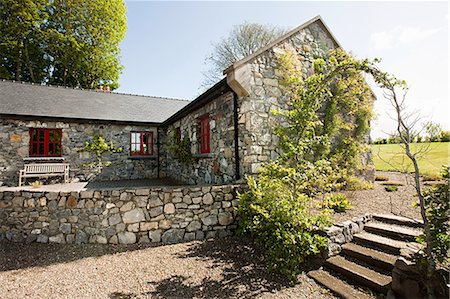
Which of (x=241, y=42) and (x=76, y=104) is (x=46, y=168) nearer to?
(x=76, y=104)

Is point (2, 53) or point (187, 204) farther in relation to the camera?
point (2, 53)

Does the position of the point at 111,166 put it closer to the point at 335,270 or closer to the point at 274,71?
the point at 274,71

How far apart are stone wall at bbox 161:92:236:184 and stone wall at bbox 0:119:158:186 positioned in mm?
3882

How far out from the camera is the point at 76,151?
394 inches

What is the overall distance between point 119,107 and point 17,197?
8.12 metres

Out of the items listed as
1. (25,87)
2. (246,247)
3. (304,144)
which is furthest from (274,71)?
(25,87)

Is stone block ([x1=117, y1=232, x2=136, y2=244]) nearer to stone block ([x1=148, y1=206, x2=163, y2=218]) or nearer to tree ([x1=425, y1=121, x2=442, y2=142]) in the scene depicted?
stone block ([x1=148, y1=206, x2=163, y2=218])

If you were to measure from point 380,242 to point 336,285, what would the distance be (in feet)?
3.70

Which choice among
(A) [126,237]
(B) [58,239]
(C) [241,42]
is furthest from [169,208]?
(C) [241,42]

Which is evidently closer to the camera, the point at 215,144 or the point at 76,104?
the point at 215,144

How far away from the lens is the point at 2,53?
16500 millimetres

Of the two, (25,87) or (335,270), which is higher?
(25,87)

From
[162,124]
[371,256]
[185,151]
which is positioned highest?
[162,124]

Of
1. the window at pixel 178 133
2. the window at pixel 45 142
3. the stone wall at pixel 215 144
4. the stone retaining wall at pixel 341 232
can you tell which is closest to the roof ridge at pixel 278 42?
the stone wall at pixel 215 144
